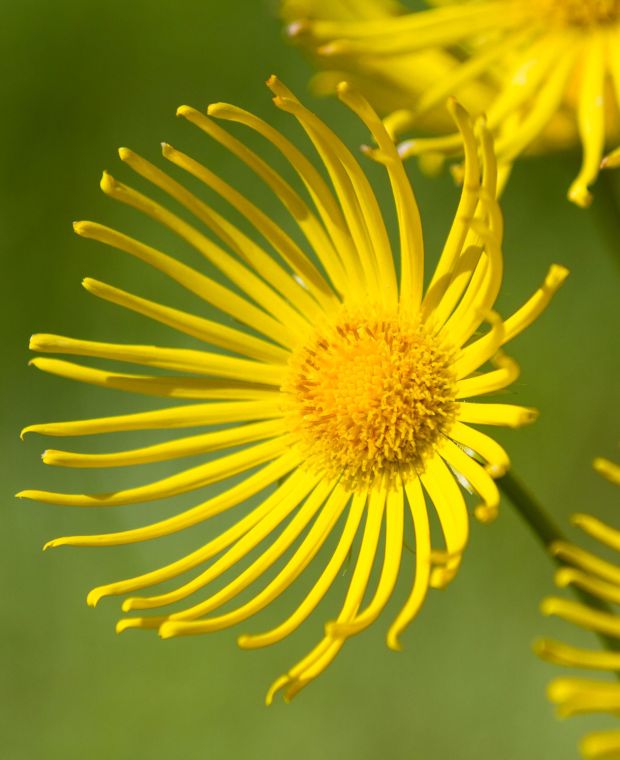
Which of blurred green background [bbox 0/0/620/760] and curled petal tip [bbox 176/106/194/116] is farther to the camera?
blurred green background [bbox 0/0/620/760]

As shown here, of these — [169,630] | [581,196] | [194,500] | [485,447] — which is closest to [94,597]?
[169,630]

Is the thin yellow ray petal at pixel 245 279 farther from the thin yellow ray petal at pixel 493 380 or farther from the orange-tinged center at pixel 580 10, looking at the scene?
the orange-tinged center at pixel 580 10

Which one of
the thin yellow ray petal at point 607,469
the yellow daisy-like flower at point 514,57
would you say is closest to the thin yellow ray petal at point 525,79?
the yellow daisy-like flower at point 514,57

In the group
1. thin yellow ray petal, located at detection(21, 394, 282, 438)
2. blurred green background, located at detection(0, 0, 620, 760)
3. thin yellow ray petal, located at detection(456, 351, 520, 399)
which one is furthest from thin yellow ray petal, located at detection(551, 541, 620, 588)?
blurred green background, located at detection(0, 0, 620, 760)

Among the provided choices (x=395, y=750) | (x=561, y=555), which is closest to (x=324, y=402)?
(x=561, y=555)

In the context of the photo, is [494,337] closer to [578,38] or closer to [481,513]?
[481,513]

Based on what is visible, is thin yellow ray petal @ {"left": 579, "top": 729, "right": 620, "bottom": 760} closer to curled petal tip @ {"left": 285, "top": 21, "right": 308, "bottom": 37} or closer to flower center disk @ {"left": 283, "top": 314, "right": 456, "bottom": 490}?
flower center disk @ {"left": 283, "top": 314, "right": 456, "bottom": 490}

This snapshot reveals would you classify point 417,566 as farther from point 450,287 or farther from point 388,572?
point 450,287
